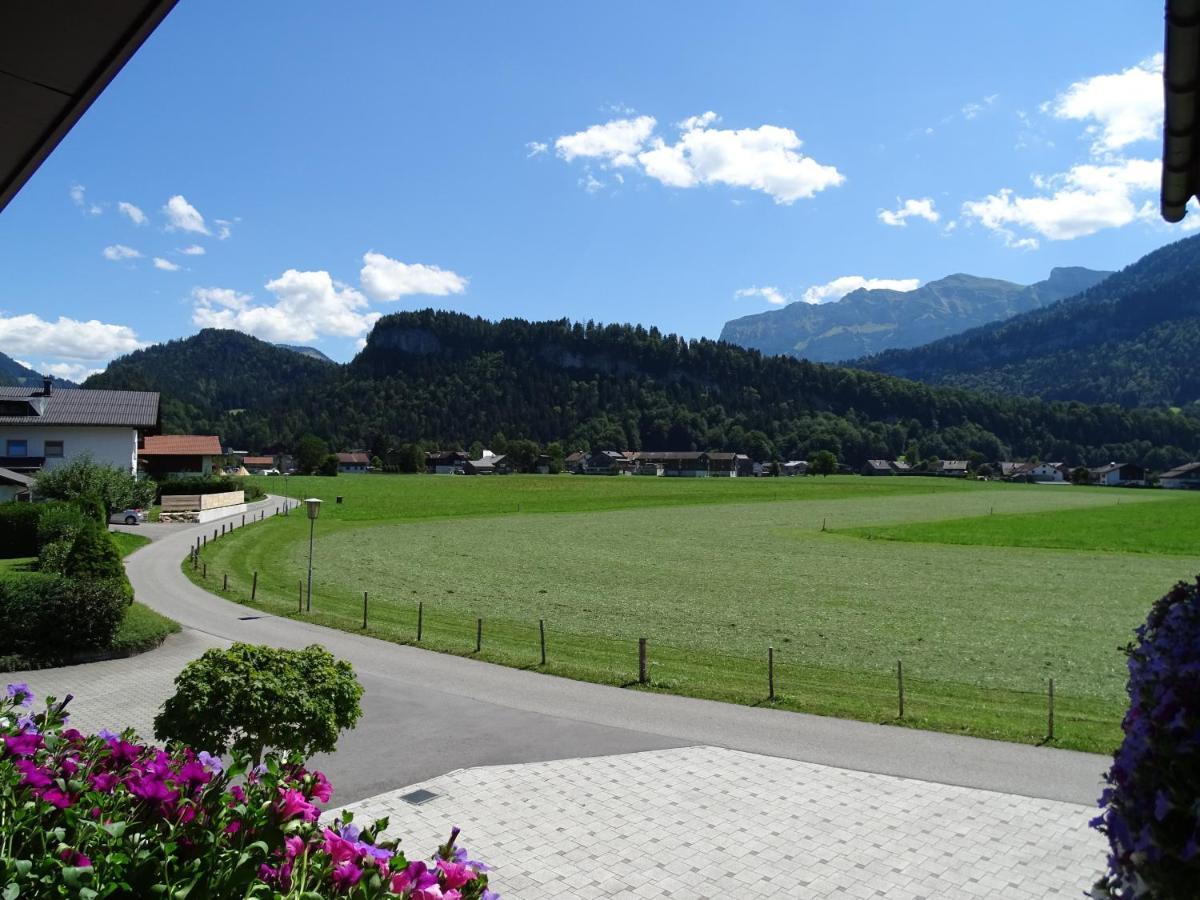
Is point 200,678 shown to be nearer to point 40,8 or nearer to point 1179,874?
point 40,8

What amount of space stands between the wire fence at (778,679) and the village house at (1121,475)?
658ft

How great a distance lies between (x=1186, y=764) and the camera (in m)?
2.82

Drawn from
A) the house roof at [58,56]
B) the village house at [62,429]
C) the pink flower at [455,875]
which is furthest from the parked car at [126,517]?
the pink flower at [455,875]

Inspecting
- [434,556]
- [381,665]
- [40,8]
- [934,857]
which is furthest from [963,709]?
[434,556]

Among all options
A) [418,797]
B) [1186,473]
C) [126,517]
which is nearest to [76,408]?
[126,517]

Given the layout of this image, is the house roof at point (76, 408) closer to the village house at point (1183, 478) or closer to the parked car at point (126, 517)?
the parked car at point (126, 517)

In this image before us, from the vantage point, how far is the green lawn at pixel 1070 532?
55.0 metres

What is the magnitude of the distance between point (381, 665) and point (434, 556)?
1017 inches

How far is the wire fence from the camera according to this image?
14672 millimetres

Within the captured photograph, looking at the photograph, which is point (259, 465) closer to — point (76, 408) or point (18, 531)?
point (76, 408)

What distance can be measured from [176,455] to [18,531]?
38.9 meters

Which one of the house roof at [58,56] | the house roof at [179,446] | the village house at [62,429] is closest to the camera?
the house roof at [58,56]

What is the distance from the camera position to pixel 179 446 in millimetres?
76625

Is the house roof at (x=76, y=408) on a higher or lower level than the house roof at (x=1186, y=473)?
higher
